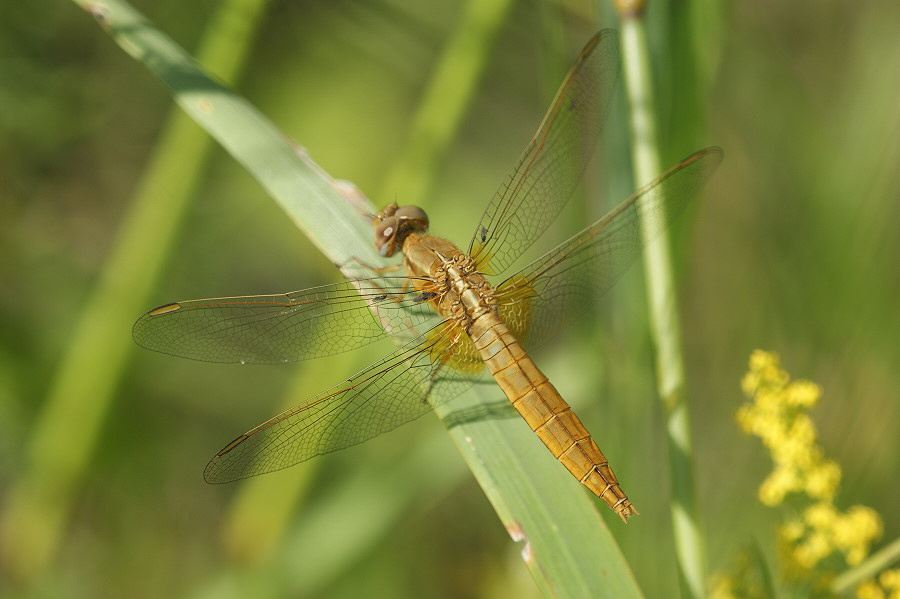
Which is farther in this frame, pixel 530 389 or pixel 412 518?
pixel 412 518

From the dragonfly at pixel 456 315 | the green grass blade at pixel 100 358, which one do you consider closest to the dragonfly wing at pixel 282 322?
the dragonfly at pixel 456 315

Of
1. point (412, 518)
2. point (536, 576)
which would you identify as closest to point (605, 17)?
point (536, 576)

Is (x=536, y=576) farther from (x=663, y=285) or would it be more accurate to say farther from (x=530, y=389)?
(x=663, y=285)

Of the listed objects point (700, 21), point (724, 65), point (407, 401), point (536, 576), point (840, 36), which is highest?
point (840, 36)

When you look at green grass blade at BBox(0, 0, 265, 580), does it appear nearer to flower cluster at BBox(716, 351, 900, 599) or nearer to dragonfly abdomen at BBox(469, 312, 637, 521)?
dragonfly abdomen at BBox(469, 312, 637, 521)

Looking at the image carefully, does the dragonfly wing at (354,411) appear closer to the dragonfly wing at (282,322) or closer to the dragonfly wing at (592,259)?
the dragonfly wing at (282,322)

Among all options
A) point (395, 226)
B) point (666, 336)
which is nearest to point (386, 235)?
point (395, 226)
